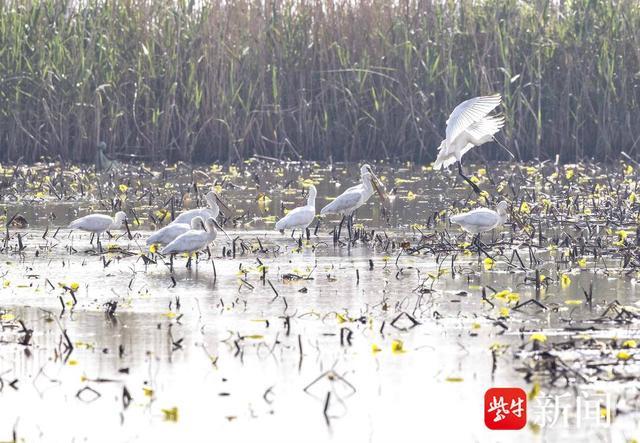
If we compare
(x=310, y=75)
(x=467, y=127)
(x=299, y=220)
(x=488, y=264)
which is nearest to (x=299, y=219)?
(x=299, y=220)

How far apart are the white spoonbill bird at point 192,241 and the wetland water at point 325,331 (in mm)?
234

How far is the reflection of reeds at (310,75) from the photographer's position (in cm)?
1884

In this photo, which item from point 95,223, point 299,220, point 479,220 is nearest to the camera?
point 479,220

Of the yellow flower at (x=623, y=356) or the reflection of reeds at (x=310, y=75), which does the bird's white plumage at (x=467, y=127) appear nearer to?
the reflection of reeds at (x=310, y=75)

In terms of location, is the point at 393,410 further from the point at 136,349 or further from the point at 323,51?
the point at 323,51

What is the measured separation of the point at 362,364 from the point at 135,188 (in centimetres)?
959

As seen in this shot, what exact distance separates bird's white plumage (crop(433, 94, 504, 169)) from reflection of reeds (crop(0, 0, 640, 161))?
13.0 feet

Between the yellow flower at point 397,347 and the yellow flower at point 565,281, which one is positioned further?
the yellow flower at point 565,281

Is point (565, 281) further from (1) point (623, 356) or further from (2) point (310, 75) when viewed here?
(2) point (310, 75)

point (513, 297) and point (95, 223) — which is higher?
point (95, 223)

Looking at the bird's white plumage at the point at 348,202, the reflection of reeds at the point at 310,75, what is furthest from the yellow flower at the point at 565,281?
the reflection of reeds at the point at 310,75

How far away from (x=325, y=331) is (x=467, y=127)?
24.2 feet

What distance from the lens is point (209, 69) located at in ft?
62.6

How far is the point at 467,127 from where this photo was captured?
575 inches
